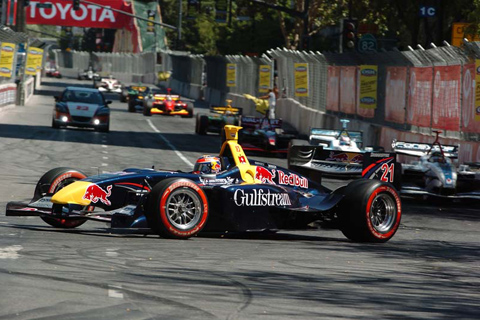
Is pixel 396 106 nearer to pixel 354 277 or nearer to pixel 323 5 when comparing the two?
pixel 354 277

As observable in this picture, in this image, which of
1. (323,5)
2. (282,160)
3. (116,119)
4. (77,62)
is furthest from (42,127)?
(77,62)

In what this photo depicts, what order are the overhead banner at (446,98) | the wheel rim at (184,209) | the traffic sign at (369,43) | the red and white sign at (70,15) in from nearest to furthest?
the wheel rim at (184,209), the overhead banner at (446,98), the traffic sign at (369,43), the red and white sign at (70,15)

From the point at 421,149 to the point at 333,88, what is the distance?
15.6 meters

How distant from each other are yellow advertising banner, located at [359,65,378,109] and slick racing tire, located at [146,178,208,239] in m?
18.1

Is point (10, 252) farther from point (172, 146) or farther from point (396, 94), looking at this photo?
point (172, 146)

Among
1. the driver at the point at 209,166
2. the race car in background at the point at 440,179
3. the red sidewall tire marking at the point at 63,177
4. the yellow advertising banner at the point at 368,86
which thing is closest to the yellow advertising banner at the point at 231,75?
the yellow advertising banner at the point at 368,86

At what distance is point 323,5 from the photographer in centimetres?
7219

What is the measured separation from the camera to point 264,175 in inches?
490

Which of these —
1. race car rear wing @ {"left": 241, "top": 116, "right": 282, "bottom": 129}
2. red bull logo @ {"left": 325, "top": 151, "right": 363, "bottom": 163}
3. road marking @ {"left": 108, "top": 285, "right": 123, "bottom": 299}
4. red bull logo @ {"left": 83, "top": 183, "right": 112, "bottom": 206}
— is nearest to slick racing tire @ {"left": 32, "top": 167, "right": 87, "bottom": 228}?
red bull logo @ {"left": 83, "top": 183, "right": 112, "bottom": 206}

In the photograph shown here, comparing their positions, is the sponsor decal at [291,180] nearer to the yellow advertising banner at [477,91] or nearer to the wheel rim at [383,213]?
the wheel rim at [383,213]

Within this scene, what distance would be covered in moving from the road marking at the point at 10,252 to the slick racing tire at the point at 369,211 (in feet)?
12.1

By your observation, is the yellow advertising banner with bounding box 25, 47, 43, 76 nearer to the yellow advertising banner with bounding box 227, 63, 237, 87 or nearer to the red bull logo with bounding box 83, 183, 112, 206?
the yellow advertising banner with bounding box 227, 63, 237, 87

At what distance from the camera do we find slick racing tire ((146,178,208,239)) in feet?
35.9

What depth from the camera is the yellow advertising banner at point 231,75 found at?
185 ft
